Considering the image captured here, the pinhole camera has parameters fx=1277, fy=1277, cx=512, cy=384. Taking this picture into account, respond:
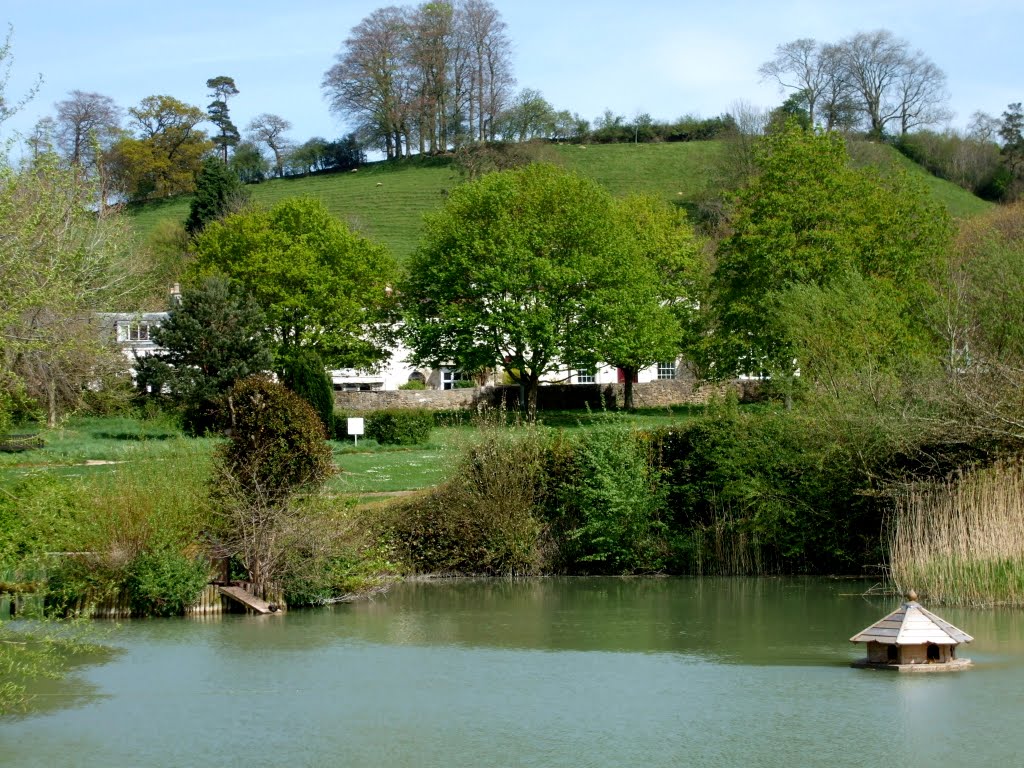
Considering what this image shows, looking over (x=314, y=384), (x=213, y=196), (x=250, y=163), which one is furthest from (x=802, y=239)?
(x=250, y=163)

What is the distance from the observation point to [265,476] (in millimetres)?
20859

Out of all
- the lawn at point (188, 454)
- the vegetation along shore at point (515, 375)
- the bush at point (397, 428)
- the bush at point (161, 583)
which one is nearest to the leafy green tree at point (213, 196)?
the vegetation along shore at point (515, 375)

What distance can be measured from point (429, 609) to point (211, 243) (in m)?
40.9

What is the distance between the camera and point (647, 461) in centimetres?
2567

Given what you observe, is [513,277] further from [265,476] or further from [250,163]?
[250,163]

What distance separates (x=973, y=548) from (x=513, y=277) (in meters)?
32.0

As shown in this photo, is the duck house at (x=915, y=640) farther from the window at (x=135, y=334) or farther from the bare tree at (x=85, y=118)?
the bare tree at (x=85, y=118)

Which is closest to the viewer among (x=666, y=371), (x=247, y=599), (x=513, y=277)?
(x=247, y=599)

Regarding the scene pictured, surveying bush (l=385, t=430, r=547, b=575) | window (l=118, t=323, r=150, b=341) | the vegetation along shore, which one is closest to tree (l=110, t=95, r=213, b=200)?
the vegetation along shore

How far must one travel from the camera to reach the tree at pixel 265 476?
66.7 ft

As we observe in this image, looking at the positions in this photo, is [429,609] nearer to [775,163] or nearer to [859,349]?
[859,349]

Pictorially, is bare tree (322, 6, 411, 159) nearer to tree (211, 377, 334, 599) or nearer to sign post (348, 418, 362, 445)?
sign post (348, 418, 362, 445)

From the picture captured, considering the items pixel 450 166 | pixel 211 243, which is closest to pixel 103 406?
pixel 211 243

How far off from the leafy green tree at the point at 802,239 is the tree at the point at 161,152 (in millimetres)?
65910
